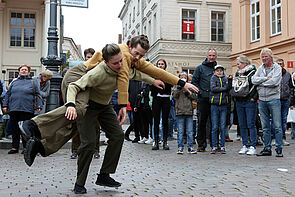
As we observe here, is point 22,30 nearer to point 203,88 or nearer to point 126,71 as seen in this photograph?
point 203,88

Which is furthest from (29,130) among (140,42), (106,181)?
(140,42)

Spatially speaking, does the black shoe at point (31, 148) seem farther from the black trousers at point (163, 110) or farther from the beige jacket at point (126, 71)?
the black trousers at point (163, 110)

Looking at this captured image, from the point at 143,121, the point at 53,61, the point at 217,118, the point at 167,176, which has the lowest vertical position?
the point at 167,176

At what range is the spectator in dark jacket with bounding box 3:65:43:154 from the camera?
8594 mm

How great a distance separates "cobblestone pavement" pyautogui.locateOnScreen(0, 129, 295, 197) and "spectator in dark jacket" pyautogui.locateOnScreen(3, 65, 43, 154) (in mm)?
1081

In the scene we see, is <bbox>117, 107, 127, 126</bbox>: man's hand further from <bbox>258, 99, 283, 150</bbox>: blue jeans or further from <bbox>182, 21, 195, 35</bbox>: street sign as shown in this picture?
<bbox>182, 21, 195, 35</bbox>: street sign

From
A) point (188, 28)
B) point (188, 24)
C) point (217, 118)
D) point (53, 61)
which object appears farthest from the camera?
point (188, 24)

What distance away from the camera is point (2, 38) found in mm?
28000

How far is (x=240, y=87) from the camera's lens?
7.86 metres

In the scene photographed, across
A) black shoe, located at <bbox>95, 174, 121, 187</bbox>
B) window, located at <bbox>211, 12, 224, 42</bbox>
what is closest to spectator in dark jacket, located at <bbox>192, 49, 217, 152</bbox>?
black shoe, located at <bbox>95, 174, 121, 187</bbox>

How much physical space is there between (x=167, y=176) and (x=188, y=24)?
28340mm

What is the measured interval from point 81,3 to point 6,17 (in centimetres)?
2029

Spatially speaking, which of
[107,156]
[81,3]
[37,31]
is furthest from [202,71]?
[37,31]

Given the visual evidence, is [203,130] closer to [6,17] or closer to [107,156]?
[107,156]
